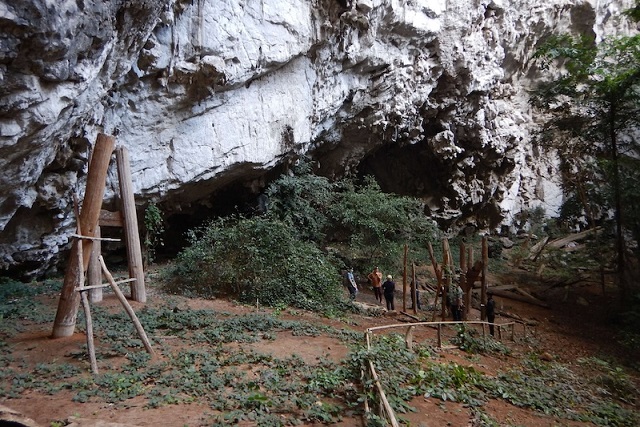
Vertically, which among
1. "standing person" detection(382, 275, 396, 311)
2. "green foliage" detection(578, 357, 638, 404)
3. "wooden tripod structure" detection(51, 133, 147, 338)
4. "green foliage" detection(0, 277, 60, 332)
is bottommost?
"green foliage" detection(578, 357, 638, 404)

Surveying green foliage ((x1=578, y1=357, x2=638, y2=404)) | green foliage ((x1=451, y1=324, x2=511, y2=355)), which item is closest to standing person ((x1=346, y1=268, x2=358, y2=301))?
green foliage ((x1=451, y1=324, x2=511, y2=355))

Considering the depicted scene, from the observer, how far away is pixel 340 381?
522 centimetres

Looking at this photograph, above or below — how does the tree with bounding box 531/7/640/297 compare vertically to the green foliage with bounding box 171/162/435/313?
above

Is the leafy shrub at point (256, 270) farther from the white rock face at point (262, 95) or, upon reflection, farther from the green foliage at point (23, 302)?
the green foliage at point (23, 302)

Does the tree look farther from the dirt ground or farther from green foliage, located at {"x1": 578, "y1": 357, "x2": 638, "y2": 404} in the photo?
green foliage, located at {"x1": 578, "y1": 357, "x2": 638, "y2": 404}

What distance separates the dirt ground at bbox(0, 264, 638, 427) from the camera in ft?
13.5

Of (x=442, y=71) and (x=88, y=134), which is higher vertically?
(x=442, y=71)

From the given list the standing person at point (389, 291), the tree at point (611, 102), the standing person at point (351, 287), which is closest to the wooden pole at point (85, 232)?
the standing person at point (351, 287)

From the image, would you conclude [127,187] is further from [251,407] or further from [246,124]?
[246,124]

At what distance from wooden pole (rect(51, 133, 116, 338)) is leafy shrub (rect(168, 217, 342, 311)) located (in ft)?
13.6

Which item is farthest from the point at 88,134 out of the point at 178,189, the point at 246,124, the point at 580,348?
the point at 580,348

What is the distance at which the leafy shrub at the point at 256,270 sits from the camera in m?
10.6

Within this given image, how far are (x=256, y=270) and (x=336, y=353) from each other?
4607 mm

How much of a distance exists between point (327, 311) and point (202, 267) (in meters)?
3.63
